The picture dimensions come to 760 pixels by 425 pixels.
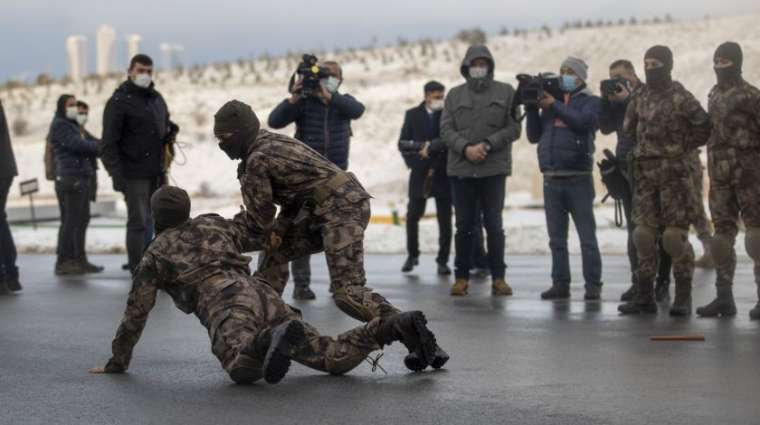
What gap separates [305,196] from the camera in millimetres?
8883

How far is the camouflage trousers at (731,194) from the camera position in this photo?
1144 cm

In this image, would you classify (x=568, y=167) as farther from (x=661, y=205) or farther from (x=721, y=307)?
(x=721, y=307)

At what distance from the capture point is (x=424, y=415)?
7.15 metres

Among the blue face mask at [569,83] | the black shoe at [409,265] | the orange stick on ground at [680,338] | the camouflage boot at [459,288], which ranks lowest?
the black shoe at [409,265]

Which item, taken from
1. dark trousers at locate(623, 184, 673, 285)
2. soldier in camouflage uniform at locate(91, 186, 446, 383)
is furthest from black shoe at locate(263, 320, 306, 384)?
dark trousers at locate(623, 184, 673, 285)

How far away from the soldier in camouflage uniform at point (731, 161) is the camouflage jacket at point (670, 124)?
121 millimetres

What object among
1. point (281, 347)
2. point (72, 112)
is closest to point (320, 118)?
point (72, 112)

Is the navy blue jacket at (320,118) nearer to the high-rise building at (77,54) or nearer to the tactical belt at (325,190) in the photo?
the tactical belt at (325,190)

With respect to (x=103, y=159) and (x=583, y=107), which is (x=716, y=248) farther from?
(x=103, y=159)

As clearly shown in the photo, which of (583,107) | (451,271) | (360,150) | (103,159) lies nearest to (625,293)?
(583,107)

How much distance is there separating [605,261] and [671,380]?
10661 mm

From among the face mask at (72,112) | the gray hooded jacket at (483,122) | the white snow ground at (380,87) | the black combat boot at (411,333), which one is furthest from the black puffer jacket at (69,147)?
the white snow ground at (380,87)

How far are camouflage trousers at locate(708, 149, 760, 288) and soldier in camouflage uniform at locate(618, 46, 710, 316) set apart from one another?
0.66 ft

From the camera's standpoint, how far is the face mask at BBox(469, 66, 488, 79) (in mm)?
13719
